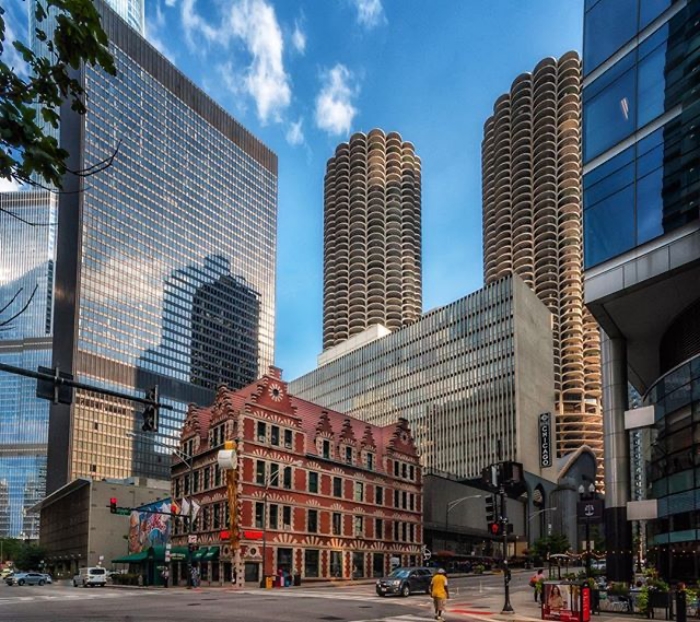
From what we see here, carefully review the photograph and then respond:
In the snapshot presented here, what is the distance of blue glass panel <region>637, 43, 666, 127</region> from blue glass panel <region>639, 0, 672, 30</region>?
67.1 inches

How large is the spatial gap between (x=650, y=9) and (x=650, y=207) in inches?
369

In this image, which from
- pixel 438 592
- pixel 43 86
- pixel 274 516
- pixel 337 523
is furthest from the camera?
pixel 337 523

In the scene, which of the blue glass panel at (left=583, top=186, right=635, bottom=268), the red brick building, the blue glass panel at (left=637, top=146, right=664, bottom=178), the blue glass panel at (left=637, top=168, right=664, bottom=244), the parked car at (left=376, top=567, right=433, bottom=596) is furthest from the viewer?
the red brick building

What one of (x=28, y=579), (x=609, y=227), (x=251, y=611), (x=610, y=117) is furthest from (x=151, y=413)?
(x=28, y=579)

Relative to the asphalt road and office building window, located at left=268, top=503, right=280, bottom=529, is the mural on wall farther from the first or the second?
the asphalt road

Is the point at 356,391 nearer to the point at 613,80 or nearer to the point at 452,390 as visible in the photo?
the point at 452,390

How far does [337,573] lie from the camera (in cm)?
6794

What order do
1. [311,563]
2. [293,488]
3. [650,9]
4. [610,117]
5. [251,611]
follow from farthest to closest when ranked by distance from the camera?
[311,563] < [293,488] < [610,117] < [650,9] < [251,611]

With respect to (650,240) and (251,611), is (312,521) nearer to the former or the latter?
(251,611)

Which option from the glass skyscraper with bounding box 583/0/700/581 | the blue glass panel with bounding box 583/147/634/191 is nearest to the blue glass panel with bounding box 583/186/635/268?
the glass skyscraper with bounding box 583/0/700/581

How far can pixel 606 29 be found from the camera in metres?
38.8

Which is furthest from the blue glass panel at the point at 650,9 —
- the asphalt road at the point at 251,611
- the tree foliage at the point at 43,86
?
the tree foliage at the point at 43,86

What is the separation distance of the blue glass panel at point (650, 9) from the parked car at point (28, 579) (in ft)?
213

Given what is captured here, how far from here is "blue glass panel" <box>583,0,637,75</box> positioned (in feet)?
122
